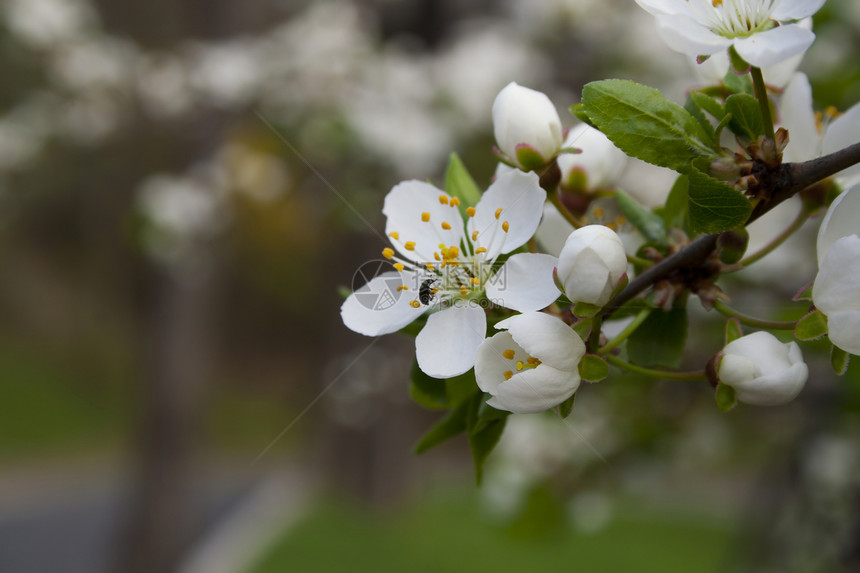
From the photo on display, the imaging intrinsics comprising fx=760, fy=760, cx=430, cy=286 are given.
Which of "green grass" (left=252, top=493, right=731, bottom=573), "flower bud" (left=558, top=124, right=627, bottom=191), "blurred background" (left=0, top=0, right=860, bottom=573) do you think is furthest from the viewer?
"green grass" (left=252, top=493, right=731, bottom=573)

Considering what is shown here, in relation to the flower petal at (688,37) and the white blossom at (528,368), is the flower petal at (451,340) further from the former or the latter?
the flower petal at (688,37)

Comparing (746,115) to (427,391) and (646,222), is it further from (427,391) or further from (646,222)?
(427,391)

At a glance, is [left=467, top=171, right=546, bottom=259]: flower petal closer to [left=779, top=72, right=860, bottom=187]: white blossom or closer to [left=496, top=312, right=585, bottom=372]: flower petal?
[left=496, top=312, right=585, bottom=372]: flower petal

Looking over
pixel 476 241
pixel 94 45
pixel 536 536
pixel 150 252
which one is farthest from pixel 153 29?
pixel 476 241

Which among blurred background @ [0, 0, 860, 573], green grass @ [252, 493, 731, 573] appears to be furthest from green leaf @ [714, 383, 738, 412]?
green grass @ [252, 493, 731, 573]

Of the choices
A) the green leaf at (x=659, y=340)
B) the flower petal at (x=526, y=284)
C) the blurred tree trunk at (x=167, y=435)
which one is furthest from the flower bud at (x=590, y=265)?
the blurred tree trunk at (x=167, y=435)

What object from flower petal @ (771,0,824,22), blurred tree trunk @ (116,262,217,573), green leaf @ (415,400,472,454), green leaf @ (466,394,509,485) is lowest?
blurred tree trunk @ (116,262,217,573)

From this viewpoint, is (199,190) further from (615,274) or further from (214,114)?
(615,274)
